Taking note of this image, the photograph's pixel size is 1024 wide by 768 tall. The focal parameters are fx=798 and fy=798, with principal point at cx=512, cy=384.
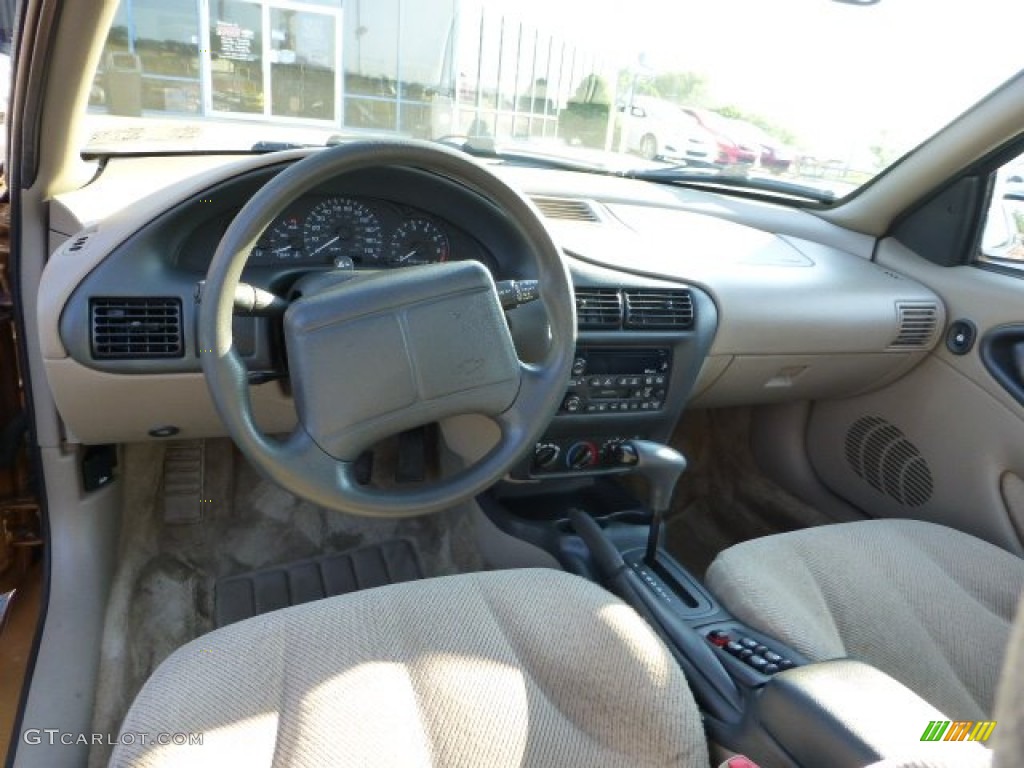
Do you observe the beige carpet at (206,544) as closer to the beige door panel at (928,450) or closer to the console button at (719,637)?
the console button at (719,637)

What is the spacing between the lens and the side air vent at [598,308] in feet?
5.55

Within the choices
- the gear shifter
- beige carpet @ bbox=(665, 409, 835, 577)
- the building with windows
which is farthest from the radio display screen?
beige carpet @ bbox=(665, 409, 835, 577)

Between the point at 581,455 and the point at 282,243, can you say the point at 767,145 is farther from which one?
the point at 282,243

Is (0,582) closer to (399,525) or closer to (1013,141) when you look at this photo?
(399,525)

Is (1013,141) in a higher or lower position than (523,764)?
higher

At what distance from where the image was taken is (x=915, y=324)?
6.98ft

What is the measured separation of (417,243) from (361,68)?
0.61 meters

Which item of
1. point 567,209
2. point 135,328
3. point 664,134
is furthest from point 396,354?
point 664,134

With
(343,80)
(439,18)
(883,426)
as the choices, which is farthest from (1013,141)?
(343,80)

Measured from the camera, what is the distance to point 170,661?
122cm

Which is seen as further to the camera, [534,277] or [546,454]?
[546,454]

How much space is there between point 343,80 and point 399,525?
122 centimetres

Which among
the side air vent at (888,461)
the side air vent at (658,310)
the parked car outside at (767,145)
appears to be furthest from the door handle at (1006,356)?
the side air vent at (658,310)

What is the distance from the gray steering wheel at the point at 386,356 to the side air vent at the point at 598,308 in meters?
0.30
